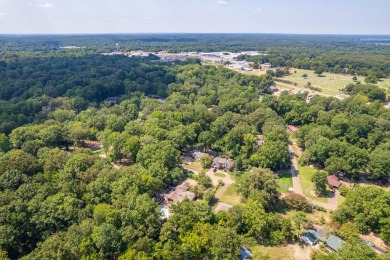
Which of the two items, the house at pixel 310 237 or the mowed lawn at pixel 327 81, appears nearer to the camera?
the house at pixel 310 237

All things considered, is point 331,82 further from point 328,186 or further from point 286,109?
point 328,186

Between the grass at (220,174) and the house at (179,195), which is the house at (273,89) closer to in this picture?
the grass at (220,174)

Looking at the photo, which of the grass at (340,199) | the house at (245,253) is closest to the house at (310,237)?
the house at (245,253)

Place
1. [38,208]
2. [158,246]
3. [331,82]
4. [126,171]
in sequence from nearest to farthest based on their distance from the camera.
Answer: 1. [158,246]
2. [38,208]
3. [126,171]
4. [331,82]

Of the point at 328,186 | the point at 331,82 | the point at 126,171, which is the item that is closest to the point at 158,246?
the point at 126,171

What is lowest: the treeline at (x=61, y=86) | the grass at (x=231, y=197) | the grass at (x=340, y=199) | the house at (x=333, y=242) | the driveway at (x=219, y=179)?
the grass at (x=340, y=199)

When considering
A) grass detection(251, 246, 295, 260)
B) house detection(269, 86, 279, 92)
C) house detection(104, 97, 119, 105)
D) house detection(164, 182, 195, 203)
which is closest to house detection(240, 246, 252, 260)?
grass detection(251, 246, 295, 260)

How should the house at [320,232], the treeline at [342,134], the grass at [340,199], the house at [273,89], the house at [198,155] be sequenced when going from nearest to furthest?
the house at [320,232] → the grass at [340,199] → the treeline at [342,134] → the house at [198,155] → the house at [273,89]

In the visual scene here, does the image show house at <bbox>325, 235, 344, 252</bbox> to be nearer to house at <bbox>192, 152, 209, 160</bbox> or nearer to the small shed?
house at <bbox>192, 152, 209, 160</bbox>
